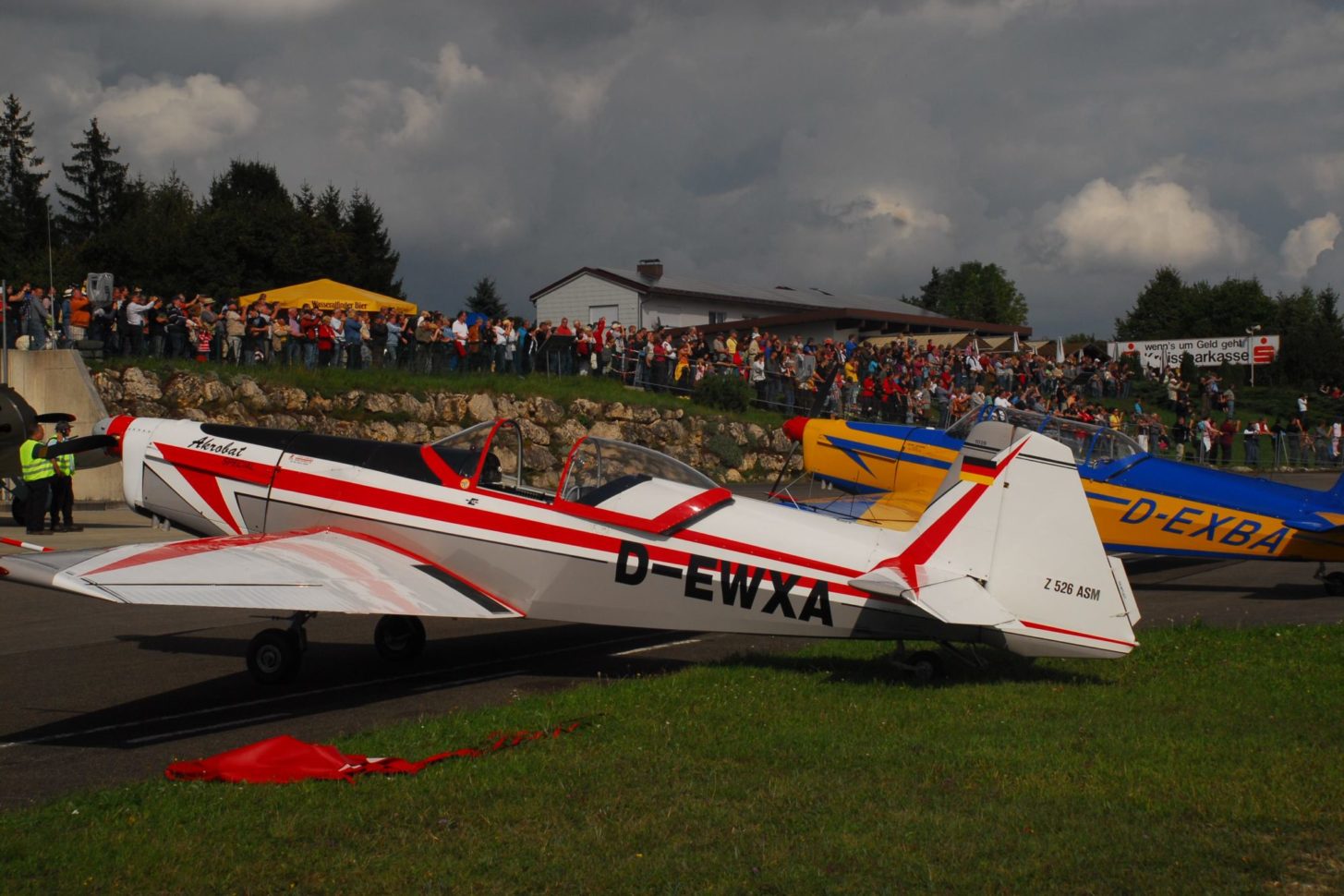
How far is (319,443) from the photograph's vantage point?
10.1 m

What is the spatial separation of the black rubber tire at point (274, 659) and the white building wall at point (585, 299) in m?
40.1

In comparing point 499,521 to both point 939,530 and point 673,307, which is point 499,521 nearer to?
point 939,530

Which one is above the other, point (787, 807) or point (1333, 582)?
point (1333, 582)

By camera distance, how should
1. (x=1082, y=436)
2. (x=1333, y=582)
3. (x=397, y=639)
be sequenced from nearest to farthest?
(x=397, y=639), (x=1333, y=582), (x=1082, y=436)

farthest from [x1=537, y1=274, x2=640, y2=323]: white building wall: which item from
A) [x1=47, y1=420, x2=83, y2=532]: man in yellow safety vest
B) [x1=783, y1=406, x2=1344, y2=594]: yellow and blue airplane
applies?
[x1=783, y1=406, x2=1344, y2=594]: yellow and blue airplane

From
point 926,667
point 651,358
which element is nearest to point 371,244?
point 651,358

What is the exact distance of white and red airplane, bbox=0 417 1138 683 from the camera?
7.86 meters

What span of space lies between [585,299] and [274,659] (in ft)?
142

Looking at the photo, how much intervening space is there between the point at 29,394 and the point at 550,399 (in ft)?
34.7

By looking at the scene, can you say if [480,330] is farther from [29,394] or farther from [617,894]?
[617,894]

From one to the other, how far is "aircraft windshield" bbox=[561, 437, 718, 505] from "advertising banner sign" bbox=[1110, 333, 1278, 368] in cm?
5345

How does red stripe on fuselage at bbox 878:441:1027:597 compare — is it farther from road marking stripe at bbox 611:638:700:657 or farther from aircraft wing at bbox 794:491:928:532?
aircraft wing at bbox 794:491:928:532

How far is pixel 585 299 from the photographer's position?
2024 inches

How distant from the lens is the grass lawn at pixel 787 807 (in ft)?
15.4
